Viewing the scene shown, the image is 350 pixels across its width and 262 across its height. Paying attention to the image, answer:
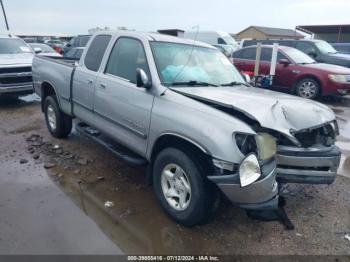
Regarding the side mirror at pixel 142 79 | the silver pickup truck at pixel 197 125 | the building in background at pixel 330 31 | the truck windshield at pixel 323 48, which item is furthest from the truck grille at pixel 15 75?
the building in background at pixel 330 31

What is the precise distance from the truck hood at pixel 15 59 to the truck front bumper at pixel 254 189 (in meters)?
7.50

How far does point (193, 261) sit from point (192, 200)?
21.3 inches

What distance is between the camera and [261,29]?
149ft

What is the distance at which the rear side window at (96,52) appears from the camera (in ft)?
14.5

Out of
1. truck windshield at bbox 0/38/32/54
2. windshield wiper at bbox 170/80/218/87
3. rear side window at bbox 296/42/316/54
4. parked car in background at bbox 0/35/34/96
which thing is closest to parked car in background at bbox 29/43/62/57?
truck windshield at bbox 0/38/32/54

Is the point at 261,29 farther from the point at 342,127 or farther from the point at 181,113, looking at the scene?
the point at 181,113

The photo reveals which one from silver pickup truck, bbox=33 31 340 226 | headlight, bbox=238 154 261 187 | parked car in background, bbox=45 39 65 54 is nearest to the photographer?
headlight, bbox=238 154 261 187

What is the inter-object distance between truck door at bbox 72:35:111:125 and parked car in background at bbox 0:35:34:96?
4220mm

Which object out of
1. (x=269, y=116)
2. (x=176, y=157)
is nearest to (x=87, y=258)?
(x=176, y=157)

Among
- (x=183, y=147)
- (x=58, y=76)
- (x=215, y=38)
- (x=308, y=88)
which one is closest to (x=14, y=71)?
(x=58, y=76)

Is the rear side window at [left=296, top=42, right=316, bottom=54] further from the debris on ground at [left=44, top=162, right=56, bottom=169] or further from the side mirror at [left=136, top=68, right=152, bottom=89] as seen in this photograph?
the debris on ground at [left=44, top=162, right=56, bottom=169]

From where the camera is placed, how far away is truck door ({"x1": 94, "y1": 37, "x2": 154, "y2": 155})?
349 centimetres

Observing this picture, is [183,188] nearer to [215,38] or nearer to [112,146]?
[112,146]

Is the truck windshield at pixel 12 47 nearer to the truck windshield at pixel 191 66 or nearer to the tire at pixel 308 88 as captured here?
the truck windshield at pixel 191 66
